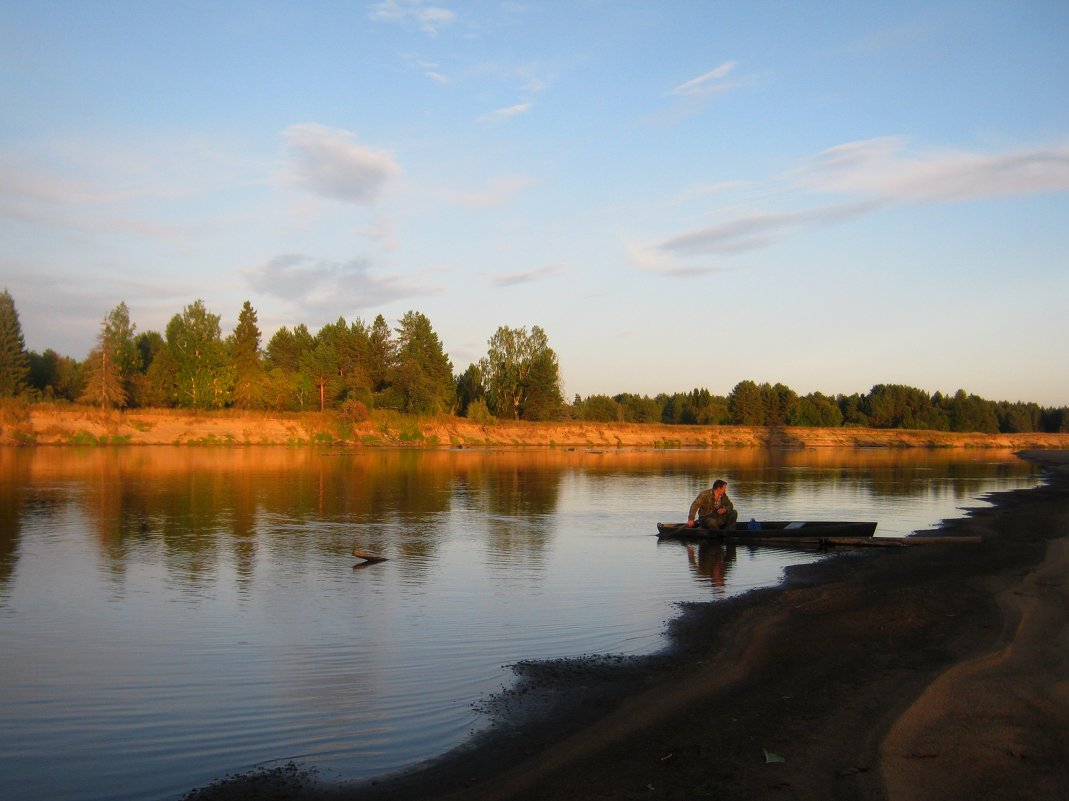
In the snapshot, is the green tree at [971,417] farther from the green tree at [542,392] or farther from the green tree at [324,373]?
the green tree at [324,373]

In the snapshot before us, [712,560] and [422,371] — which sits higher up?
[422,371]

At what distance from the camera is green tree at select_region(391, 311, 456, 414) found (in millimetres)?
100062

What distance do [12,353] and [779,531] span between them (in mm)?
101338

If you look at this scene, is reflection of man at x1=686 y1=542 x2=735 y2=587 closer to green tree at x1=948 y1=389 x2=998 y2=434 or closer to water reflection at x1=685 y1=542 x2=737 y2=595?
water reflection at x1=685 y1=542 x2=737 y2=595

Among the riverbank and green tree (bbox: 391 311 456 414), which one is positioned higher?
green tree (bbox: 391 311 456 414)

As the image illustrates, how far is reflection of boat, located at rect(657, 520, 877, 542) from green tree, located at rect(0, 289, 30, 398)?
300 ft

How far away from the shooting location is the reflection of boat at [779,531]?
2372cm

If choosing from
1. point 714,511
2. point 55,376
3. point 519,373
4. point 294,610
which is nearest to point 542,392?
point 519,373

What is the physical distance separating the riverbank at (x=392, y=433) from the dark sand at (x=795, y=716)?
71.7 meters

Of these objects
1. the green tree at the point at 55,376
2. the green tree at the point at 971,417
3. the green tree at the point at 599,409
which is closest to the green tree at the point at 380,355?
the green tree at the point at 55,376

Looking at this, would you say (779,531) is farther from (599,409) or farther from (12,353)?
(599,409)

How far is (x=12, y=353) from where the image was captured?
9781 cm

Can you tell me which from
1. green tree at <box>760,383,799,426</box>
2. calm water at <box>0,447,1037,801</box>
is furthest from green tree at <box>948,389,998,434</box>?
calm water at <box>0,447,1037,801</box>

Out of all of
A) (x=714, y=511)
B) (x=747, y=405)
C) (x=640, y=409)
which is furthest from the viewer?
(x=640, y=409)
